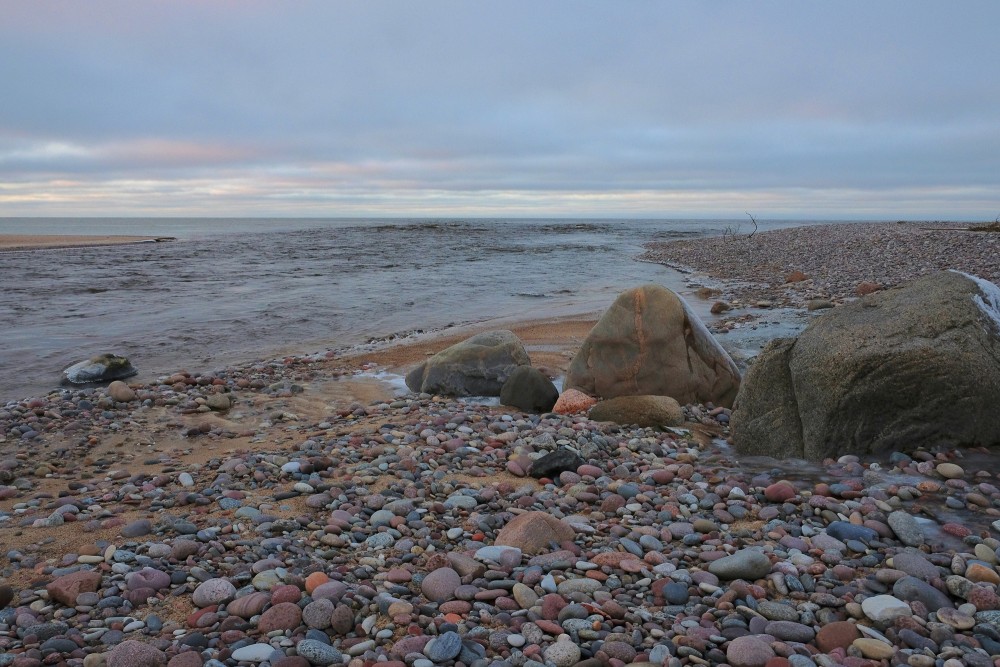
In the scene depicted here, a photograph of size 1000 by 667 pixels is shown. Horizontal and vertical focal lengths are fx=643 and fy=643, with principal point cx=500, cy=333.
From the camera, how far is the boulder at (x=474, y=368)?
7.24 meters

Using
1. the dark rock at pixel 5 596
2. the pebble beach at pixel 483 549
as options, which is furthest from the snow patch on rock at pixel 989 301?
the dark rock at pixel 5 596

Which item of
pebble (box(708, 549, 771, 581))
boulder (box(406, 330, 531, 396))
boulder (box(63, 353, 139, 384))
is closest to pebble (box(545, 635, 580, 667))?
pebble (box(708, 549, 771, 581))

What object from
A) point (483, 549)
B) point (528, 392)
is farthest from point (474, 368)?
point (483, 549)

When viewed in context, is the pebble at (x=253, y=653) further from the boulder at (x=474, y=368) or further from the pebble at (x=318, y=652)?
the boulder at (x=474, y=368)

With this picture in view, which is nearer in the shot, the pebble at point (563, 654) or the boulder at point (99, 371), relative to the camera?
the pebble at point (563, 654)

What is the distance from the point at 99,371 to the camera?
345 inches

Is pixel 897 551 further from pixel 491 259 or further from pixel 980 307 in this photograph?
pixel 491 259

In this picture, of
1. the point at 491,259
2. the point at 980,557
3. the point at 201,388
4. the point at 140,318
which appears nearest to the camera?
the point at 980,557

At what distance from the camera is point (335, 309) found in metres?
15.3

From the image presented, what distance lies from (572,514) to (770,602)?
137 cm

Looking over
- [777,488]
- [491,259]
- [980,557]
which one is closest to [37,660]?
[777,488]

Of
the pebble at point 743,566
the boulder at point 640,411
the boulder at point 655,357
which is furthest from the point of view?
the boulder at point 655,357

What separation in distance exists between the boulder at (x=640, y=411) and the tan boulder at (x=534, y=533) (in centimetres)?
231

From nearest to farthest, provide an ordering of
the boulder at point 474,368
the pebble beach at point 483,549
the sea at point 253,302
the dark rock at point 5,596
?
the pebble beach at point 483,549
the dark rock at point 5,596
the boulder at point 474,368
the sea at point 253,302
